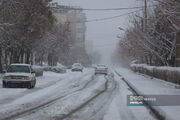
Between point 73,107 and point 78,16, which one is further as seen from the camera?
point 78,16

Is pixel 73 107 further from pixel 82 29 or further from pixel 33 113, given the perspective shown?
pixel 82 29

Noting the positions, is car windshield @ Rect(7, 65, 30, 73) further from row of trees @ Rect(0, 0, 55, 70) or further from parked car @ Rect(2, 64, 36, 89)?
row of trees @ Rect(0, 0, 55, 70)

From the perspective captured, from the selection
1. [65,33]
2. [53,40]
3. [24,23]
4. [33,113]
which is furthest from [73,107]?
[65,33]

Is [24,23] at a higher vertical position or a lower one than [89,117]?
higher

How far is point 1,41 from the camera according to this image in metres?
33.8

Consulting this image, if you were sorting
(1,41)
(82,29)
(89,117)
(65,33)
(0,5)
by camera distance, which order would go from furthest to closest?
1. (82,29)
2. (65,33)
3. (1,41)
4. (0,5)
5. (89,117)

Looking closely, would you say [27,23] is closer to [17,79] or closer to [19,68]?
[19,68]

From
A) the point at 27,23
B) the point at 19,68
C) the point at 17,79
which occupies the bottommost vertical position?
the point at 17,79

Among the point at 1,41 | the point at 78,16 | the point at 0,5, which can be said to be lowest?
the point at 1,41

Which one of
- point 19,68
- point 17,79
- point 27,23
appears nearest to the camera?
point 17,79

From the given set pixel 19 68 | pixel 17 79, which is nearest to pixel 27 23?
pixel 19 68

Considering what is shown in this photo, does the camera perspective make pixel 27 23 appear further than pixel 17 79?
Yes

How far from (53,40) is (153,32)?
81.1ft

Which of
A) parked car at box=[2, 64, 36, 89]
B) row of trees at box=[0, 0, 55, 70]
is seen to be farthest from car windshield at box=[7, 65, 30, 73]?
row of trees at box=[0, 0, 55, 70]
